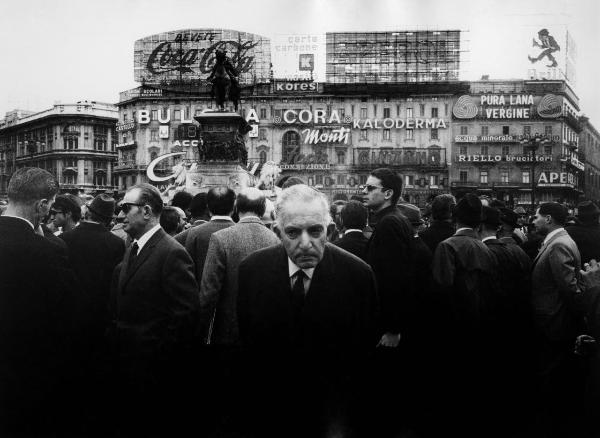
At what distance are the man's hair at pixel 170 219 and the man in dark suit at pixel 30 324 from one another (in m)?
3.53

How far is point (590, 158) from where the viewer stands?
3556 inches

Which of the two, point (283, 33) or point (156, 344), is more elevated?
point (283, 33)

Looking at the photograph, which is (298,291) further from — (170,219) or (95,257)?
(170,219)

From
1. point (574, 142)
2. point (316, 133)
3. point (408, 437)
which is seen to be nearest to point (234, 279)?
point (408, 437)

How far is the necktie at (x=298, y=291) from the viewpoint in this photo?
156 inches

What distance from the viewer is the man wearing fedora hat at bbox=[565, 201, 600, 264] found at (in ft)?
25.2

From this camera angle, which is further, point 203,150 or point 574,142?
point 574,142

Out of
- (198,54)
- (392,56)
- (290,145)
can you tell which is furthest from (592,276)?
(198,54)

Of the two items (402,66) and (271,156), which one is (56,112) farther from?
(402,66)

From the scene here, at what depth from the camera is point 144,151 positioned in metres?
80.5

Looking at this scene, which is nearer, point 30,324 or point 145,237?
point 30,324

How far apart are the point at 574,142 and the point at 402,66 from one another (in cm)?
2283

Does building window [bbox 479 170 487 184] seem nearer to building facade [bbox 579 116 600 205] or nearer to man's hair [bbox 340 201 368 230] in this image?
building facade [bbox 579 116 600 205]

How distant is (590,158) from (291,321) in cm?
9503
